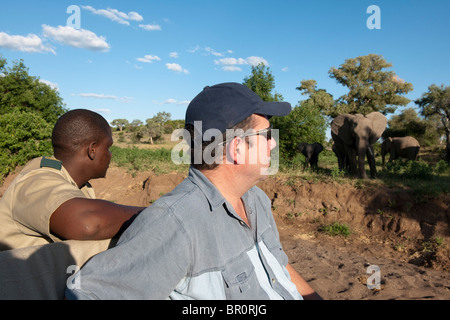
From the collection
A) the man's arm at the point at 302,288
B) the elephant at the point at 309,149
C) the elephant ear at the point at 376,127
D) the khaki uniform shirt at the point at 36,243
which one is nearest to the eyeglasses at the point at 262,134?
the khaki uniform shirt at the point at 36,243

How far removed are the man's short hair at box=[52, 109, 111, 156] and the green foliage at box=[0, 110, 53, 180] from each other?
8865 millimetres

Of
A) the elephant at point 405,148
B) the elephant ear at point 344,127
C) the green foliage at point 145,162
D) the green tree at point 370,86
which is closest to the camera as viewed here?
the elephant ear at point 344,127

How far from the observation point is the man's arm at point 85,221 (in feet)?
4.25

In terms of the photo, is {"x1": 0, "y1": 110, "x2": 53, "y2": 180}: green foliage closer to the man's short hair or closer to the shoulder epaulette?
the man's short hair

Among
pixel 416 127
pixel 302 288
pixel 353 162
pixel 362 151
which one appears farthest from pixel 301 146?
pixel 416 127

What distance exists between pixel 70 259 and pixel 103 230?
179 mm

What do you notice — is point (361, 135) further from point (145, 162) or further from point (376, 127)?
point (145, 162)

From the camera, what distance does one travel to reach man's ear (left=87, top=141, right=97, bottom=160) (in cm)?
206

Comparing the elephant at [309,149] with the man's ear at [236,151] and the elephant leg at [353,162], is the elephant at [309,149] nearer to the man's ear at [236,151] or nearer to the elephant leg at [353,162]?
the elephant leg at [353,162]

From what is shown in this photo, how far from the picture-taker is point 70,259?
118 cm

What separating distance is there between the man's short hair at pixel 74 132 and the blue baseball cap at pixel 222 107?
87 cm

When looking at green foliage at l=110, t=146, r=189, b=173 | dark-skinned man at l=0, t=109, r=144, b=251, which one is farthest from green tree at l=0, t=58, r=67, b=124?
dark-skinned man at l=0, t=109, r=144, b=251
